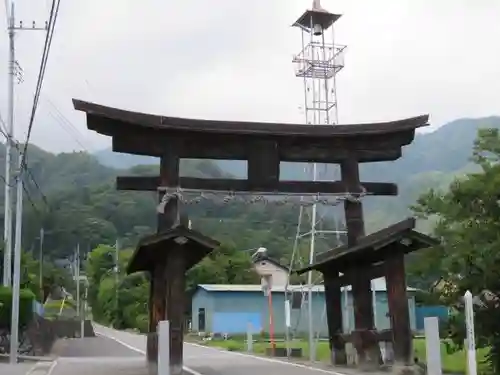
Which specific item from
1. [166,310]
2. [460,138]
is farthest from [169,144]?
[460,138]

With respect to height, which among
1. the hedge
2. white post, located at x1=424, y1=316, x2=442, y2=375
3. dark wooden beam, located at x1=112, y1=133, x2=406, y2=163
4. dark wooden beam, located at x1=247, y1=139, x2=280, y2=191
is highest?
dark wooden beam, located at x1=112, y1=133, x2=406, y2=163

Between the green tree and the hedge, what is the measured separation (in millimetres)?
16055

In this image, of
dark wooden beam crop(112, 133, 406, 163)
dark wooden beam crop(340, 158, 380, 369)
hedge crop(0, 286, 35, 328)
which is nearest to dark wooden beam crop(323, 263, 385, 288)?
dark wooden beam crop(340, 158, 380, 369)

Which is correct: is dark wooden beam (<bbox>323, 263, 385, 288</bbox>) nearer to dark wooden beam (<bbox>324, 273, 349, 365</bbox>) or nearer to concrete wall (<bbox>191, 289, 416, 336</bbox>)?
dark wooden beam (<bbox>324, 273, 349, 365</bbox>)

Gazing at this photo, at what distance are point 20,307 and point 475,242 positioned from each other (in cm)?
1797

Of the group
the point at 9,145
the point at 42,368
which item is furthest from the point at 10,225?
the point at 42,368

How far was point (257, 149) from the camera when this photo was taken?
1706cm

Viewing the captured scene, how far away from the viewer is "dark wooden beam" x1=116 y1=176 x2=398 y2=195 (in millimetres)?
16312

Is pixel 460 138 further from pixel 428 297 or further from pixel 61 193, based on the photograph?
pixel 428 297

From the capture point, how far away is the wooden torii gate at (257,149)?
16156 mm

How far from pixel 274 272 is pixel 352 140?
46.3m

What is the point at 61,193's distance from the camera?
68250 mm

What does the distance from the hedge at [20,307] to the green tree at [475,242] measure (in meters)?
16.1

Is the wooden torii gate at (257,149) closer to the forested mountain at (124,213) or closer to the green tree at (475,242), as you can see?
the green tree at (475,242)
